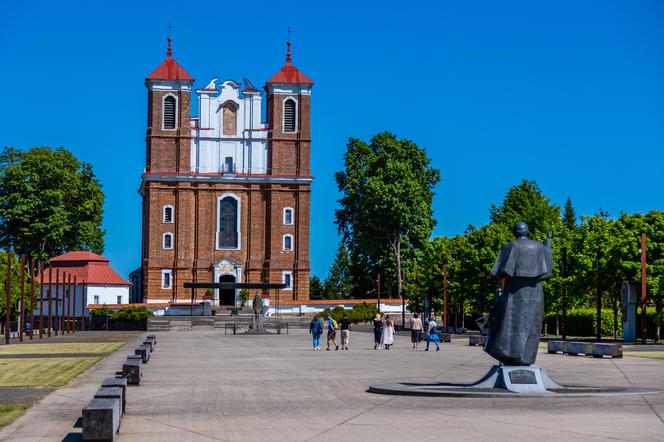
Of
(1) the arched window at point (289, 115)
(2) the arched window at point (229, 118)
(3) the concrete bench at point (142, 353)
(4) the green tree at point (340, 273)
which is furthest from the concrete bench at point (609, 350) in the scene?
(4) the green tree at point (340, 273)

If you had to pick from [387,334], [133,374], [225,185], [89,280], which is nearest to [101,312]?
[89,280]

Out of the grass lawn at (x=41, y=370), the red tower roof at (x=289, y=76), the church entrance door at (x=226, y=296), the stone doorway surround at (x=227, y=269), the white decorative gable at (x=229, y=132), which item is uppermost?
the red tower roof at (x=289, y=76)

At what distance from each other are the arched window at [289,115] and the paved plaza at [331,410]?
69.6 metres

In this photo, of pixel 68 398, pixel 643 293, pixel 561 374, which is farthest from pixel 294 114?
pixel 68 398

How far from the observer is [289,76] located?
10031 cm

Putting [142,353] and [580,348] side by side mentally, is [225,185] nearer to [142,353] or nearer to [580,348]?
[580,348]

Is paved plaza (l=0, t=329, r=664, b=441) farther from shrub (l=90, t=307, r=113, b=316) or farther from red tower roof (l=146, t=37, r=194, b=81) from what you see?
red tower roof (l=146, t=37, r=194, b=81)

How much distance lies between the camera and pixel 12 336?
6344 cm

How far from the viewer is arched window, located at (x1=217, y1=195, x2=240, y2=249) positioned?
99562 millimetres

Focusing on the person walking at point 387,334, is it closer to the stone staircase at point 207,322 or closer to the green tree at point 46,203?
the stone staircase at point 207,322

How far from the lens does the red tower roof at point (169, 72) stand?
98.2 meters

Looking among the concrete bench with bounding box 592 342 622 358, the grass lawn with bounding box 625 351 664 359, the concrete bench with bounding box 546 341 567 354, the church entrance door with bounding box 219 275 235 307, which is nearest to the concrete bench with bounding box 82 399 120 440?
the concrete bench with bounding box 592 342 622 358

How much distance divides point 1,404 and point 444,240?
60174 mm

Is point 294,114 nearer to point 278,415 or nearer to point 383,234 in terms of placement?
point 383,234
